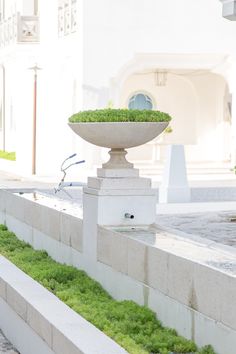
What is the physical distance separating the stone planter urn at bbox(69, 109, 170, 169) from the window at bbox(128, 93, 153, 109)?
854 inches

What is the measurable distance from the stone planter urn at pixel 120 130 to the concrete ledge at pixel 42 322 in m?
1.46

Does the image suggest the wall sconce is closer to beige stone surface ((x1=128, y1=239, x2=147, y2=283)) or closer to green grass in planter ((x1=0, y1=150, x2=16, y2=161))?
green grass in planter ((x1=0, y1=150, x2=16, y2=161))

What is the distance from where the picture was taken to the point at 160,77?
103ft

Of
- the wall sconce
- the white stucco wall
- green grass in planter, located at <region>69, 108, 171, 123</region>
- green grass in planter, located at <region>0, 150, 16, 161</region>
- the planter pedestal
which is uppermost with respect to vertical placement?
the white stucco wall

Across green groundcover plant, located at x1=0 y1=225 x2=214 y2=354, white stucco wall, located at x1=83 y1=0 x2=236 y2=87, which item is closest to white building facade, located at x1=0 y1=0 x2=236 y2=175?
white stucco wall, located at x1=83 y1=0 x2=236 y2=87

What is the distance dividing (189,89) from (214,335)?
2580cm

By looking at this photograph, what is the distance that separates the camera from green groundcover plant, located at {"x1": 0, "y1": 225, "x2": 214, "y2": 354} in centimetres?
706

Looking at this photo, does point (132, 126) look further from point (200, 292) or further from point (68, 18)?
point (68, 18)

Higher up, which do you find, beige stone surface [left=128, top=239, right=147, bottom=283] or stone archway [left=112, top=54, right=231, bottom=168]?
stone archway [left=112, top=54, right=231, bottom=168]

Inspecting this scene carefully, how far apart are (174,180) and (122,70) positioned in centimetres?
968

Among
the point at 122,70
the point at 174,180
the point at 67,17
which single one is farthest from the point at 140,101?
the point at 174,180

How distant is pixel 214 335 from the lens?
6758 mm

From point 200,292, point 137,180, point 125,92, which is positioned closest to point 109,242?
point 137,180

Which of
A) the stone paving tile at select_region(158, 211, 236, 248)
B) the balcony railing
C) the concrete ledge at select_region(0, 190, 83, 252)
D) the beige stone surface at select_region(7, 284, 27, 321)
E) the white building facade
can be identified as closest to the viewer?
the beige stone surface at select_region(7, 284, 27, 321)
